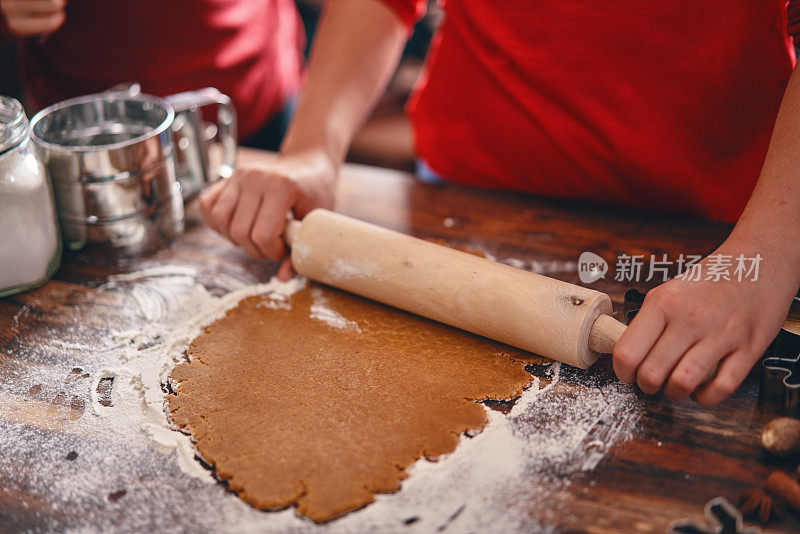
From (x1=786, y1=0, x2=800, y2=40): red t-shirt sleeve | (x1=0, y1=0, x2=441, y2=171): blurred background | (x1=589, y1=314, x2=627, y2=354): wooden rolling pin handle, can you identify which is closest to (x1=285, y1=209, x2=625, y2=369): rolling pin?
(x1=589, y1=314, x2=627, y2=354): wooden rolling pin handle

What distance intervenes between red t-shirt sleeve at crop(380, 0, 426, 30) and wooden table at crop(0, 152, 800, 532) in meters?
0.38

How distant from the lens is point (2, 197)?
110 centimetres

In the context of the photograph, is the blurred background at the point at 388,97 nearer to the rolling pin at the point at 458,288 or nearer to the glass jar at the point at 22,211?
the glass jar at the point at 22,211

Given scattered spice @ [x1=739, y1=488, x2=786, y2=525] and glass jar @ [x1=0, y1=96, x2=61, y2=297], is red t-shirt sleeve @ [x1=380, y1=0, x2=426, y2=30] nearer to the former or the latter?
glass jar @ [x1=0, y1=96, x2=61, y2=297]

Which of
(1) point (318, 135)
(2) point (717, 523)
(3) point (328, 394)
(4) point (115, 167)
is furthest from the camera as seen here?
(1) point (318, 135)

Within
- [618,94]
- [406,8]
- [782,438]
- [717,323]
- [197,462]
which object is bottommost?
[197,462]

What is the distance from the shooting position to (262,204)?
1.26 meters

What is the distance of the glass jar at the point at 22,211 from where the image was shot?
110cm

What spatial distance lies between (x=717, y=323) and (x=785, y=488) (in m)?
0.21

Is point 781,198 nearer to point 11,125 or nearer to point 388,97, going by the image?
point 11,125

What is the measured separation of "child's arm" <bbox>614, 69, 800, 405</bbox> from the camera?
33.2 inches

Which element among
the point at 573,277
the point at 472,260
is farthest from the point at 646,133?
the point at 472,260

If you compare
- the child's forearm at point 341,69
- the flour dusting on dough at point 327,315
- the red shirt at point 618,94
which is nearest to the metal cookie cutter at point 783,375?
the red shirt at point 618,94

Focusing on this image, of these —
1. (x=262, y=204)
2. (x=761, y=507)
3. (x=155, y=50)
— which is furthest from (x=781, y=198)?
(x=155, y=50)
